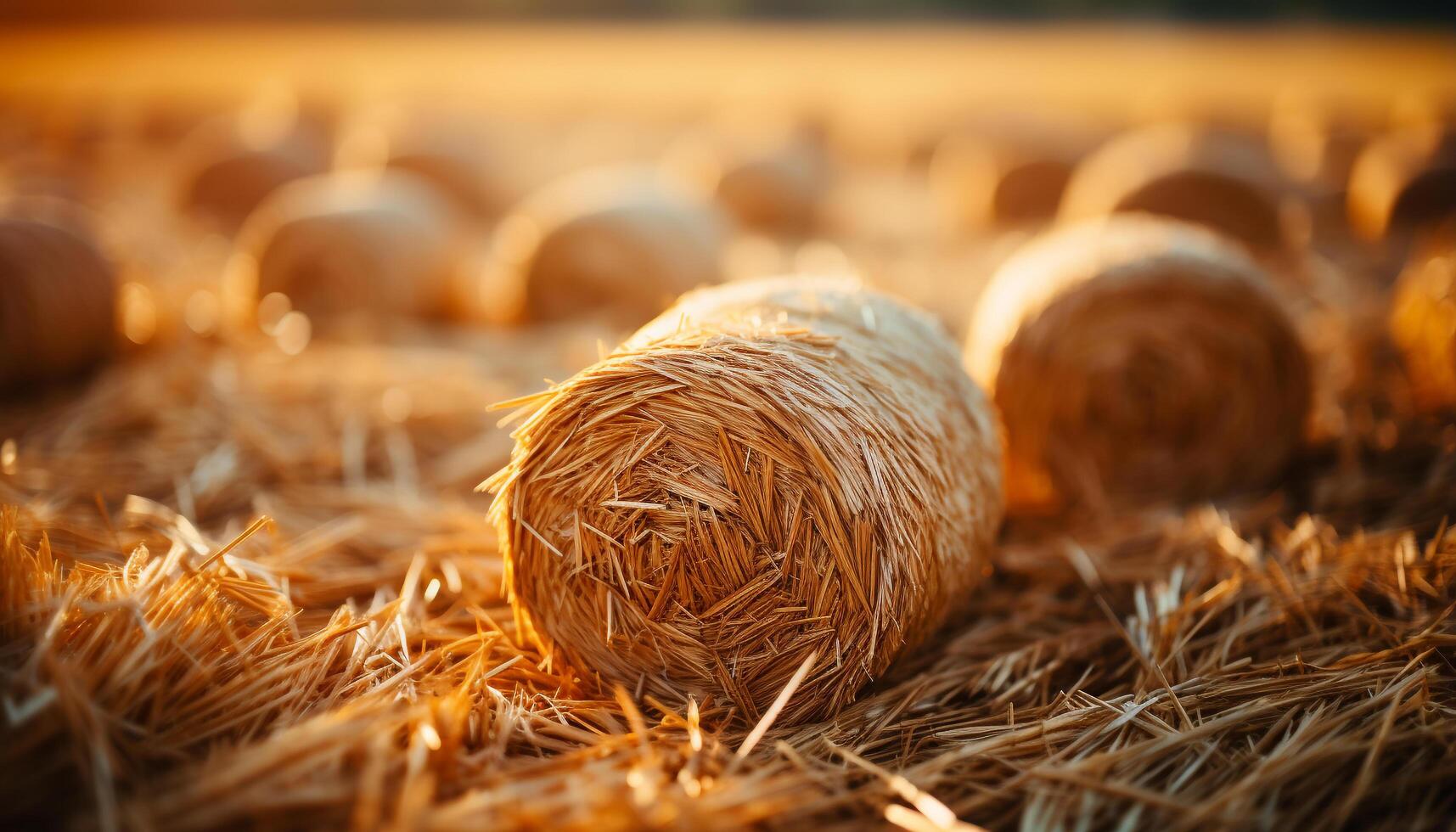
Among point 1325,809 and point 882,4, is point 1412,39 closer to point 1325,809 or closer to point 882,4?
point 882,4

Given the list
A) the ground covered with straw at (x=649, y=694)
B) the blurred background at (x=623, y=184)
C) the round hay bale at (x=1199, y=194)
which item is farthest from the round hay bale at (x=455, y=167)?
the ground covered with straw at (x=649, y=694)

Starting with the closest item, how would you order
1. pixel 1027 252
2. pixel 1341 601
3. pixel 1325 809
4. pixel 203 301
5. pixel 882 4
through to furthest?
pixel 1325 809 < pixel 1341 601 < pixel 1027 252 < pixel 203 301 < pixel 882 4

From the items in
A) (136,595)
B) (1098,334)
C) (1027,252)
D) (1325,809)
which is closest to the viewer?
(1325,809)

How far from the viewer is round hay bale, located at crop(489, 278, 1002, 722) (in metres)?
1.92

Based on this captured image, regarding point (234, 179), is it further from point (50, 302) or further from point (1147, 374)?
point (1147, 374)

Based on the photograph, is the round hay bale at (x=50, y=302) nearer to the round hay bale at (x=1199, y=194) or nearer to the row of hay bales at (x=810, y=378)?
the row of hay bales at (x=810, y=378)

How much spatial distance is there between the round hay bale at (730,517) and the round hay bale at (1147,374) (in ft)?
4.65

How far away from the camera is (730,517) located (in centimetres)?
194

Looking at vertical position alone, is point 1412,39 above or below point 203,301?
above

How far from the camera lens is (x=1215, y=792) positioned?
1761mm

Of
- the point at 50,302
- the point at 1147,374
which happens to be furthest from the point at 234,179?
the point at 1147,374

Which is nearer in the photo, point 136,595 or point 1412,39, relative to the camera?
point 136,595

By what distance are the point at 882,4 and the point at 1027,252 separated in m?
41.3

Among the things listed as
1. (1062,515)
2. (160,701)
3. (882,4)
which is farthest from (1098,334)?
(882,4)
